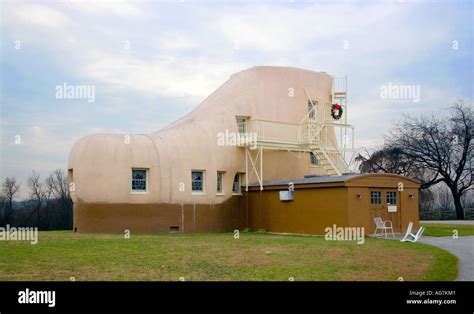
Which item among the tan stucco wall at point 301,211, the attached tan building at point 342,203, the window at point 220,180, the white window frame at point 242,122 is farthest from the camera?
the white window frame at point 242,122

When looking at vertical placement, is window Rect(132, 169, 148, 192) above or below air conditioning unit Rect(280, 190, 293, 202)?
above

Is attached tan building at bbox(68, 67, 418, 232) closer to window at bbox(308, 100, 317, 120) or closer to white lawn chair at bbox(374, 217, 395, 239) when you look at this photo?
window at bbox(308, 100, 317, 120)

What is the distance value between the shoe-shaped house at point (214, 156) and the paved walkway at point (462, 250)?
9.05 metres

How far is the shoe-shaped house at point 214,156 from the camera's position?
26469 mm

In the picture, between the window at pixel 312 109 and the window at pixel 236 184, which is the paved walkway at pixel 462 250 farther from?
the window at pixel 312 109

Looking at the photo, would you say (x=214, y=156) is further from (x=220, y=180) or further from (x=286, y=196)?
(x=286, y=196)

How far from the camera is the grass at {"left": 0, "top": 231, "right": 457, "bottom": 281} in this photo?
511 inches

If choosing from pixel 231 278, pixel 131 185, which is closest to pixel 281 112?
pixel 131 185

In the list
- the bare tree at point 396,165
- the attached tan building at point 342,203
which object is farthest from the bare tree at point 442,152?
the attached tan building at point 342,203

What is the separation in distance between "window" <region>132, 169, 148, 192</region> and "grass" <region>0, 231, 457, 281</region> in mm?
7356

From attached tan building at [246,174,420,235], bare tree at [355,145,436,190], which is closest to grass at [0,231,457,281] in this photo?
attached tan building at [246,174,420,235]

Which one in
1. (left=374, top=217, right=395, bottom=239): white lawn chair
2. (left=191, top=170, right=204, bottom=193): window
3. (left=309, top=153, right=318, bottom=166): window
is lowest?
(left=374, top=217, right=395, bottom=239): white lawn chair

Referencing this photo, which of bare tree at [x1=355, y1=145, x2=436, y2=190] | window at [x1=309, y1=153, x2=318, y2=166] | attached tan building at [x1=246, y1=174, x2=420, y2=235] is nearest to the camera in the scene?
attached tan building at [x1=246, y1=174, x2=420, y2=235]
